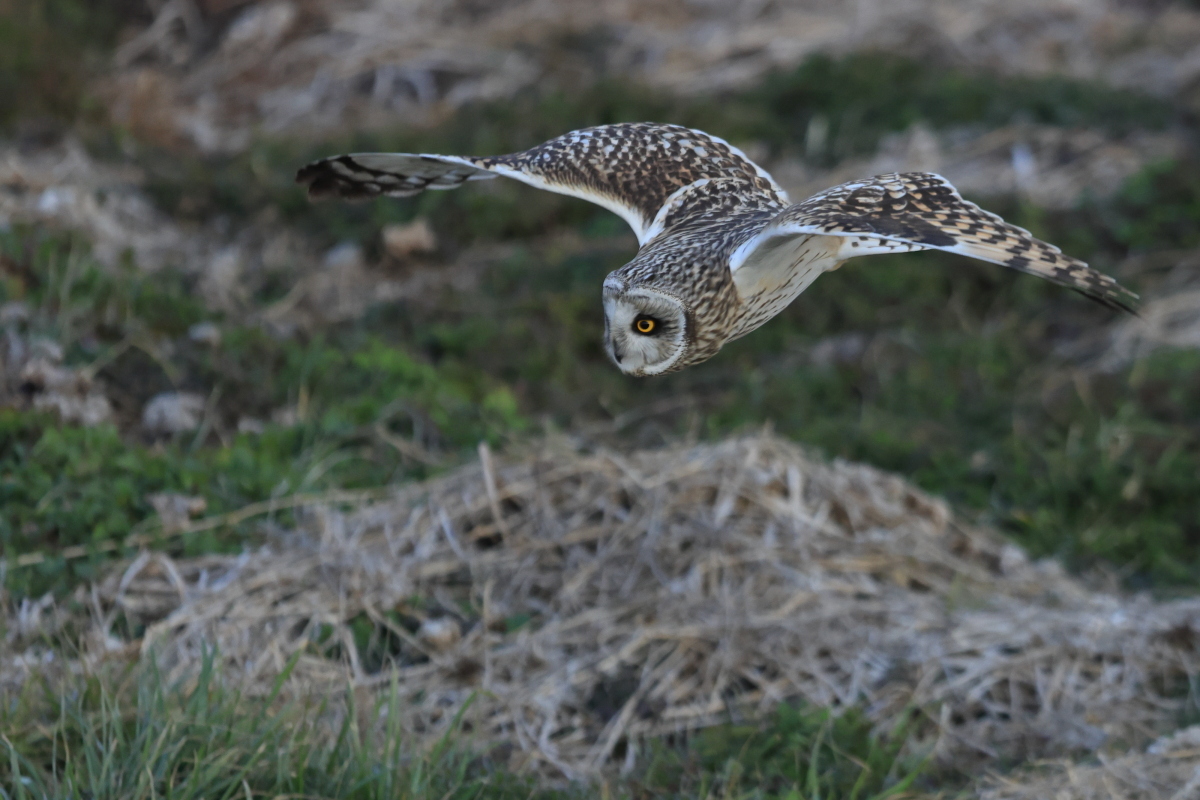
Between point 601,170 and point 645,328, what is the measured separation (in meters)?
0.90

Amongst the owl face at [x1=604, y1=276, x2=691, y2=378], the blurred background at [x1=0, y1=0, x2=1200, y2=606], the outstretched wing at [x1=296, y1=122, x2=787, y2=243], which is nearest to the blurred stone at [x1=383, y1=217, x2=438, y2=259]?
the blurred background at [x1=0, y1=0, x2=1200, y2=606]

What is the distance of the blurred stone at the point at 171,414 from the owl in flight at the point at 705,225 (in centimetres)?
181

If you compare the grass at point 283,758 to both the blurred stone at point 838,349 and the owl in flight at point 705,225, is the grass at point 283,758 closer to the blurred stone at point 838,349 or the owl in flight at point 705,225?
the owl in flight at point 705,225

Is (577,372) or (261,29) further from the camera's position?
(261,29)

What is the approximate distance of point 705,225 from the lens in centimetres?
365

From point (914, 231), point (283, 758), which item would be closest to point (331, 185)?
point (283, 758)

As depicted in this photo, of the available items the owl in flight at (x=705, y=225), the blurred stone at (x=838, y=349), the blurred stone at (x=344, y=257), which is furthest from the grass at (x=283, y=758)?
the blurred stone at (x=344, y=257)

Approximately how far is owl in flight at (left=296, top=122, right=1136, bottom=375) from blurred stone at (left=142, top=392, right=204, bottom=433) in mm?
1809

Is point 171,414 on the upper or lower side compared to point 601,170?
lower

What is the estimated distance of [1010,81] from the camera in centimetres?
970

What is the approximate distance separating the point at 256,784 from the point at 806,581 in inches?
90.0

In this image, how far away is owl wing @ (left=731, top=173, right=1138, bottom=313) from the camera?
9.62 feet

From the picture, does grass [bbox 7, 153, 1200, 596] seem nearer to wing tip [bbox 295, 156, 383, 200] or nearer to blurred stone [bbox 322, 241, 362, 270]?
blurred stone [bbox 322, 241, 362, 270]

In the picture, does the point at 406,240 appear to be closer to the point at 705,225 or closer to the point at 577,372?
the point at 577,372
